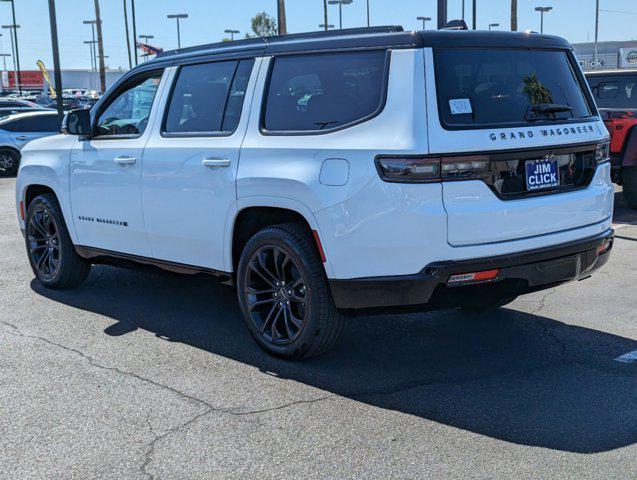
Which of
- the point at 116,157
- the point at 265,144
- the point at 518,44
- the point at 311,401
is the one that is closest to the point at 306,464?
the point at 311,401

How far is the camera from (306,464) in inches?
141

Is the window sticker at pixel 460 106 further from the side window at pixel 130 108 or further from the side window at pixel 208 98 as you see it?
the side window at pixel 130 108

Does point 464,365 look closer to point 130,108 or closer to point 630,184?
point 130,108

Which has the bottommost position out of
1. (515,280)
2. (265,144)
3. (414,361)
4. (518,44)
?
(414,361)

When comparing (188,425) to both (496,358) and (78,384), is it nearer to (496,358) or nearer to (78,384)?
(78,384)

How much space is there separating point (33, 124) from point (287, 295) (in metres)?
15.6

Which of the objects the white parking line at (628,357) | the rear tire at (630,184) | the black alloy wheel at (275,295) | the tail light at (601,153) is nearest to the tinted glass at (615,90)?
the rear tire at (630,184)

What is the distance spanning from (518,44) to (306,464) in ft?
8.74

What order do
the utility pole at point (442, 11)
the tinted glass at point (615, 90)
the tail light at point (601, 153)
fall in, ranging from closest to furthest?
1. the tail light at point (601, 153)
2. the tinted glass at point (615, 90)
3. the utility pole at point (442, 11)

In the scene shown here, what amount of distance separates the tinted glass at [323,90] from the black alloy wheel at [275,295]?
31.7 inches

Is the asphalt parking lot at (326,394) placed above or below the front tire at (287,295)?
below

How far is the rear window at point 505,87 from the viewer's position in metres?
4.25

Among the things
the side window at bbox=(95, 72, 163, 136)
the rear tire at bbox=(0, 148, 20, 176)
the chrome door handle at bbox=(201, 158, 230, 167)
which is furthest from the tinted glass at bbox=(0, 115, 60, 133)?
the chrome door handle at bbox=(201, 158, 230, 167)

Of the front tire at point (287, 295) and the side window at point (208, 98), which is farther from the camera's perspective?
the side window at point (208, 98)
